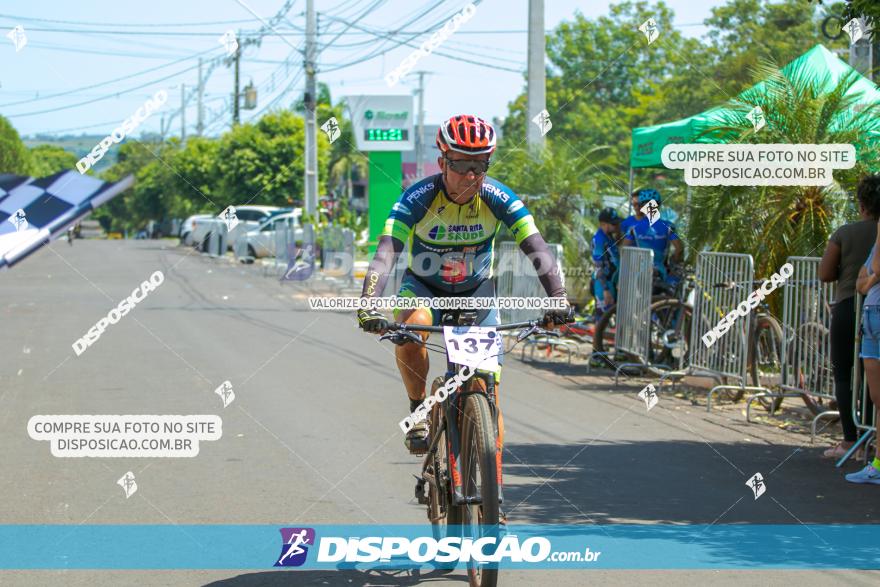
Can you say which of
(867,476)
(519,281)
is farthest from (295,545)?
(519,281)

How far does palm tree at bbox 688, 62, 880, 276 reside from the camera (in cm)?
1143

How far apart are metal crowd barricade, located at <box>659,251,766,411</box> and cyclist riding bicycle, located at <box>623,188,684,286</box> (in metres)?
1.18

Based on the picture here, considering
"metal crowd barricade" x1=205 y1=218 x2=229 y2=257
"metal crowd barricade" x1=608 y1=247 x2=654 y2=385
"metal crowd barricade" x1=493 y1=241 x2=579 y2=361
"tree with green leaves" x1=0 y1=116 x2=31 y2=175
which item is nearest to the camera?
"tree with green leaves" x1=0 y1=116 x2=31 y2=175

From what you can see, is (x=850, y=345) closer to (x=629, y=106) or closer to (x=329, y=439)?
(x=329, y=439)

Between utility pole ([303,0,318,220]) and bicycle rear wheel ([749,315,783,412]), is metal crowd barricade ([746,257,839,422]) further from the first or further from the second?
utility pole ([303,0,318,220])

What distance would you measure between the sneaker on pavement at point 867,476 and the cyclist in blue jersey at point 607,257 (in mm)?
6593

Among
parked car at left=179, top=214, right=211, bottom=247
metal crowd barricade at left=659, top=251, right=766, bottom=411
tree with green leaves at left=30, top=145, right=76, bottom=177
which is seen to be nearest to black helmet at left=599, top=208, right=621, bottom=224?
metal crowd barricade at left=659, top=251, right=766, bottom=411

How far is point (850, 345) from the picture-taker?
911cm

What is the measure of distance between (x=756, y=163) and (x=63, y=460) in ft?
23.2

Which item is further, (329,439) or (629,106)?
(629,106)

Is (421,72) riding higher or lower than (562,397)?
higher

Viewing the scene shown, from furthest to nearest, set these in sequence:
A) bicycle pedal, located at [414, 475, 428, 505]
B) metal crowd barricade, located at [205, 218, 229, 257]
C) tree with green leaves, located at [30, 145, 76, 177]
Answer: metal crowd barricade, located at [205, 218, 229, 257], tree with green leaves, located at [30, 145, 76, 177], bicycle pedal, located at [414, 475, 428, 505]

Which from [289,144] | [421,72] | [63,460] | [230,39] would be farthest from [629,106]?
[63,460]

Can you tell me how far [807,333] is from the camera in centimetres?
1009
